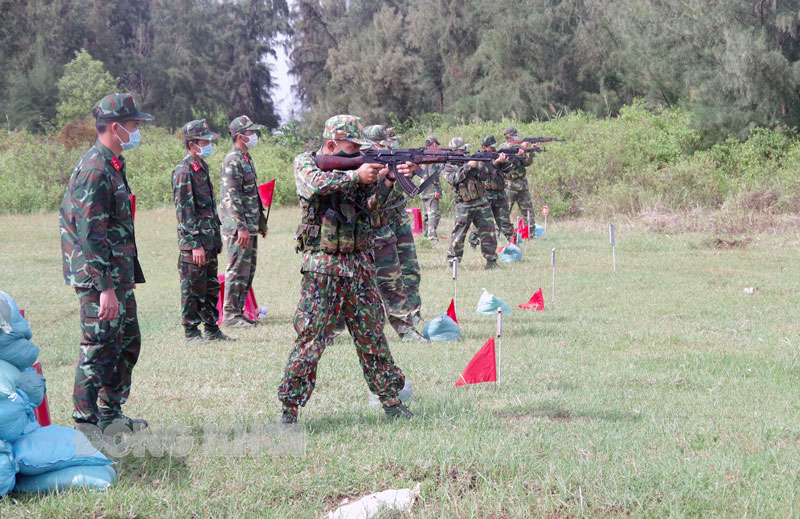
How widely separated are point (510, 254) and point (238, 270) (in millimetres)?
7248

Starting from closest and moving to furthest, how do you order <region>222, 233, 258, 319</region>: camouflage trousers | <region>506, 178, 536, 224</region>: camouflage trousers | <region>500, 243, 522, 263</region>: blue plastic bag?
<region>222, 233, 258, 319</region>: camouflage trousers, <region>500, 243, 522, 263</region>: blue plastic bag, <region>506, 178, 536, 224</region>: camouflage trousers

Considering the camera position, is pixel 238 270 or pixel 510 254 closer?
pixel 238 270

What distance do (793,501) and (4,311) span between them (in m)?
4.40

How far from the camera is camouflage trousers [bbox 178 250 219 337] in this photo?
8.44 meters

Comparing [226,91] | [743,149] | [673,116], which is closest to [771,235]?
[743,149]

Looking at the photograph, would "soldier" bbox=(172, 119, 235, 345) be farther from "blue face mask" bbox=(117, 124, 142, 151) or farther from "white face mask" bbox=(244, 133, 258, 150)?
"blue face mask" bbox=(117, 124, 142, 151)

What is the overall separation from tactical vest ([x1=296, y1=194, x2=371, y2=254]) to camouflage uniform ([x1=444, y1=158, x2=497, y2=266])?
26.3ft

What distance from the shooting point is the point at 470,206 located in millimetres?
13555

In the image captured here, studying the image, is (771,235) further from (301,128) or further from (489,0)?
(301,128)

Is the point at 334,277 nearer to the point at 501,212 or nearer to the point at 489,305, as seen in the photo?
the point at 489,305

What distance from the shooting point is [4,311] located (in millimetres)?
4195

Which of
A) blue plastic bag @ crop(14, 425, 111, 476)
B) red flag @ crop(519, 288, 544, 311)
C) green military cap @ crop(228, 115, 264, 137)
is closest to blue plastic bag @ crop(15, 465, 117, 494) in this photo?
blue plastic bag @ crop(14, 425, 111, 476)

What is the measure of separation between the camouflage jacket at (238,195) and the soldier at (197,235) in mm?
447

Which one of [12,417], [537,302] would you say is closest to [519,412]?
[12,417]
